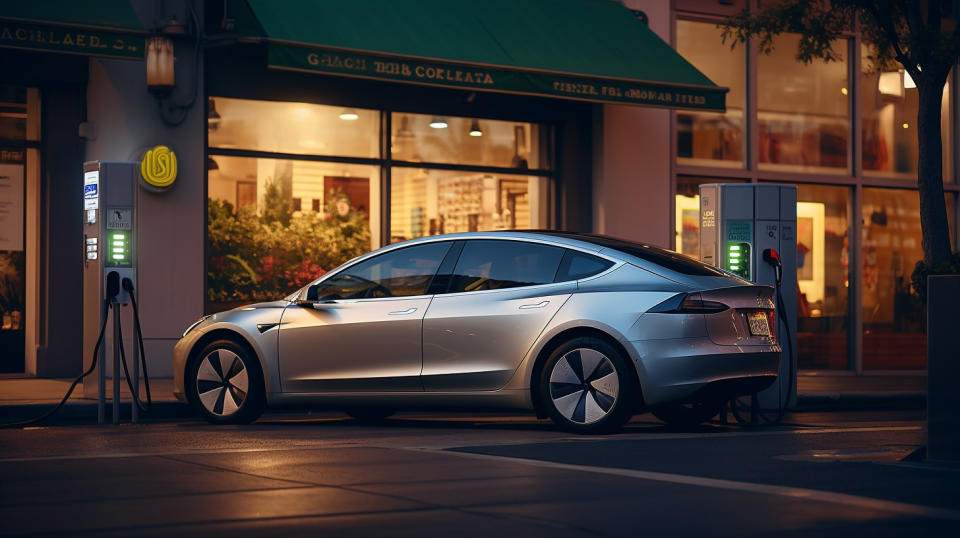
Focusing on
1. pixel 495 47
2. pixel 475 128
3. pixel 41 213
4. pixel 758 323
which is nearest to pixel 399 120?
pixel 475 128

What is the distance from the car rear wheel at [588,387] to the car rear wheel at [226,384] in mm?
2394

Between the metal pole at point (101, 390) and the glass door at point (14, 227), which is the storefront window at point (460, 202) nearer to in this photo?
the glass door at point (14, 227)

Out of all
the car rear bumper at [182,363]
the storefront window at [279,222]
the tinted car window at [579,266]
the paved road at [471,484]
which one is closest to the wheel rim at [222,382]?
the car rear bumper at [182,363]

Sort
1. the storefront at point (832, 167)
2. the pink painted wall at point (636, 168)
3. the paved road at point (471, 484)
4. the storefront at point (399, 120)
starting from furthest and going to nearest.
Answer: the storefront at point (832, 167) < the pink painted wall at point (636, 168) < the storefront at point (399, 120) < the paved road at point (471, 484)

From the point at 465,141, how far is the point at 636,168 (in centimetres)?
240

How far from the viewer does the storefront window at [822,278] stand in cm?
1958

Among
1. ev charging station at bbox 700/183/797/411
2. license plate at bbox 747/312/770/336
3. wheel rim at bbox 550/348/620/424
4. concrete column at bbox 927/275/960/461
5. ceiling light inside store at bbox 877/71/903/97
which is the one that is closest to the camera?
concrete column at bbox 927/275/960/461

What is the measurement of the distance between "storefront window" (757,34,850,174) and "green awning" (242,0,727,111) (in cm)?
208

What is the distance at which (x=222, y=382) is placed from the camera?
1090 centimetres

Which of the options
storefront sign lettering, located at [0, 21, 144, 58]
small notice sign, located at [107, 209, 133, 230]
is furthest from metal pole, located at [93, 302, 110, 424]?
storefront sign lettering, located at [0, 21, 144, 58]

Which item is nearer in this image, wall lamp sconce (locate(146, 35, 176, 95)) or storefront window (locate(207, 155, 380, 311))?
wall lamp sconce (locate(146, 35, 176, 95))

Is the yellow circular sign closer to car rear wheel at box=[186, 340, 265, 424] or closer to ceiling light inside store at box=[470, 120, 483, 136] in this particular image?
ceiling light inside store at box=[470, 120, 483, 136]

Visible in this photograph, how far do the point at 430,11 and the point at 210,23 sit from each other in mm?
2615

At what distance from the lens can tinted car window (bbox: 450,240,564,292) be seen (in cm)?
1006
